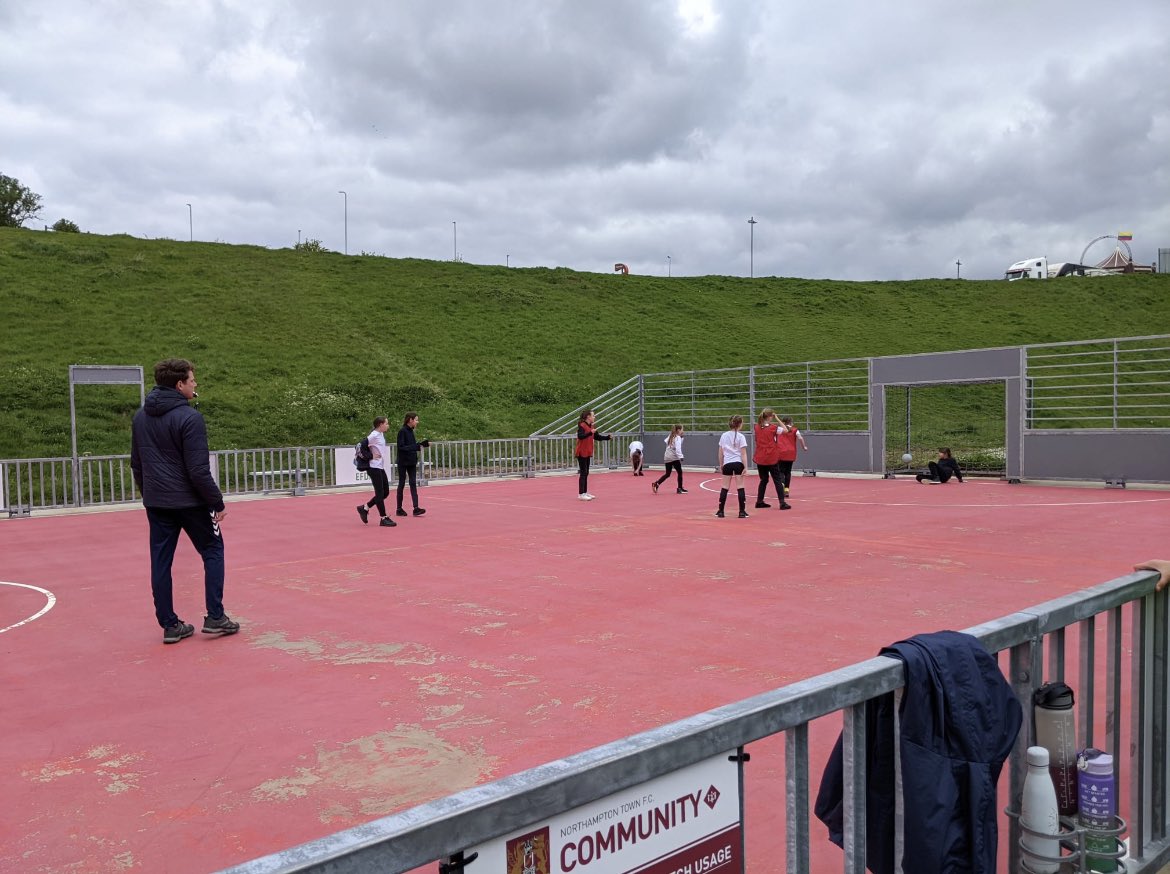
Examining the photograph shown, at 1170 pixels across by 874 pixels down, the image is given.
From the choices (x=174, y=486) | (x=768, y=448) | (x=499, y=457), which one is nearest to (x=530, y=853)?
(x=174, y=486)

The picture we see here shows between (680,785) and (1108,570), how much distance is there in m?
9.00

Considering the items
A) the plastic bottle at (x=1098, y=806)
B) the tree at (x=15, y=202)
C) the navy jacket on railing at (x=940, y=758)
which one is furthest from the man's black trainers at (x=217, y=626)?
the tree at (x=15, y=202)

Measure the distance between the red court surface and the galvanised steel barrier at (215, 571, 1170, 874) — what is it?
975mm

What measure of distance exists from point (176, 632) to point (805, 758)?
6.33 m

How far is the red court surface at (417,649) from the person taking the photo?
416 centimetres

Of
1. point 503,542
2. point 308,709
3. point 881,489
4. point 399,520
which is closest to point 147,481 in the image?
point 308,709

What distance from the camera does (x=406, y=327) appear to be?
45750mm

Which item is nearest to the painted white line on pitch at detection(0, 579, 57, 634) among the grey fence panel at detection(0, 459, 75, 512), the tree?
the grey fence panel at detection(0, 459, 75, 512)

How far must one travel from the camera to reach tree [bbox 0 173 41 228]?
2709 inches

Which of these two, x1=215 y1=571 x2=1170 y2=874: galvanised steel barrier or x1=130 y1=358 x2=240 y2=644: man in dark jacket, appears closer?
x1=215 y1=571 x2=1170 y2=874: galvanised steel barrier

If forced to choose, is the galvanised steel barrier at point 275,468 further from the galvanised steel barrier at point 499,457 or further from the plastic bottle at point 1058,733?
the plastic bottle at point 1058,733

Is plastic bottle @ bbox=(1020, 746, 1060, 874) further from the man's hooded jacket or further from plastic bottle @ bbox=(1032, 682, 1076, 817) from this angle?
the man's hooded jacket

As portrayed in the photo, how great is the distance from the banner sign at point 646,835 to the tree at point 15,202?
8137 cm

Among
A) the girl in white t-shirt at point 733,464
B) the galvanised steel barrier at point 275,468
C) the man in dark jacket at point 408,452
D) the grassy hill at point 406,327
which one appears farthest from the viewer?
the grassy hill at point 406,327
